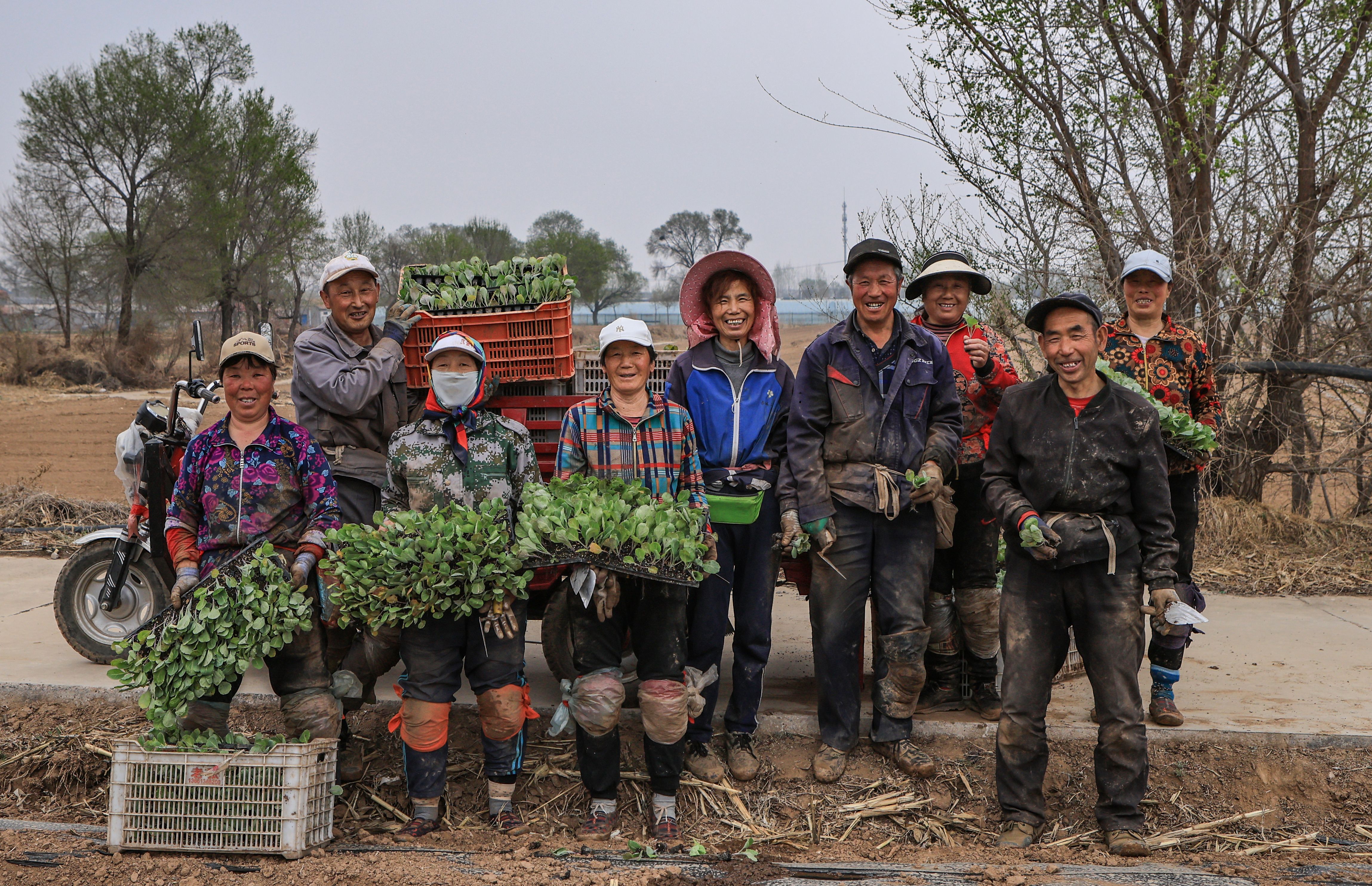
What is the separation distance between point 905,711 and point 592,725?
1.61 metres

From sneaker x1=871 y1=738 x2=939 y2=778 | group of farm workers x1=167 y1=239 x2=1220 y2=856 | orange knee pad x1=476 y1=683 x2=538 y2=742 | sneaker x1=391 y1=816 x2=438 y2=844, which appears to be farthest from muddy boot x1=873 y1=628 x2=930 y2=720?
sneaker x1=391 y1=816 x2=438 y2=844

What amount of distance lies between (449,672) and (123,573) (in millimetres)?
2797

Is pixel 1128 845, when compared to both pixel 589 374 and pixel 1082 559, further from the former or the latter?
pixel 589 374

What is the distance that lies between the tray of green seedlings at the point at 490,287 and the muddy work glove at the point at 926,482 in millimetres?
1929

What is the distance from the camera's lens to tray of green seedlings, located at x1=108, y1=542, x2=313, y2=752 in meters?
3.98

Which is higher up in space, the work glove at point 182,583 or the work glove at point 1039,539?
the work glove at point 1039,539

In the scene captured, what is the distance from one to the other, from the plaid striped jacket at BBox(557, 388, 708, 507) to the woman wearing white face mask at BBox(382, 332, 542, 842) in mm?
246

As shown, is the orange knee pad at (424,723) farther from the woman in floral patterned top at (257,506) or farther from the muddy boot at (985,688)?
the muddy boot at (985,688)

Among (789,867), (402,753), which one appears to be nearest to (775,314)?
(789,867)

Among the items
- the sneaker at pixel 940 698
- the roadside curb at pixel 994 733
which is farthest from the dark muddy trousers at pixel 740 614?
the sneaker at pixel 940 698

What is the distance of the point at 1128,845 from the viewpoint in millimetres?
4062

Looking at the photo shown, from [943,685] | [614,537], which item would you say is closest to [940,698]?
[943,685]

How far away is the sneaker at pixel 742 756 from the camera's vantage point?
4.62 meters

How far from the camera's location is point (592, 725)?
4172 mm
